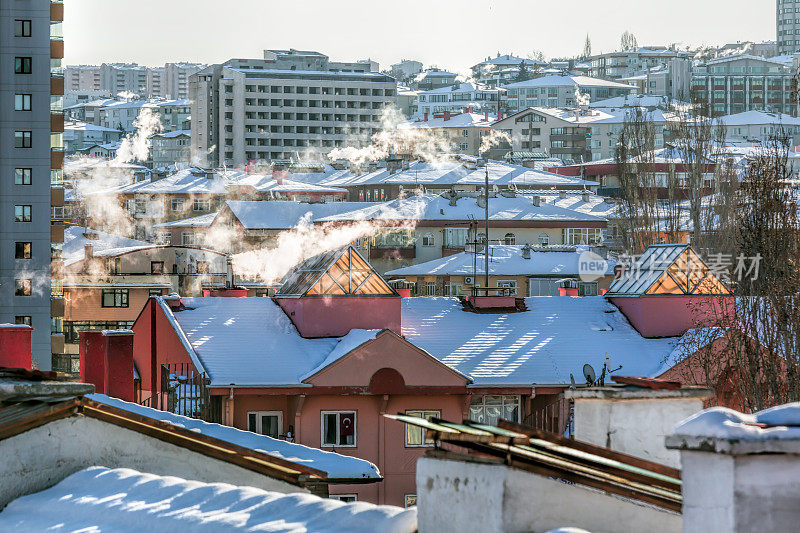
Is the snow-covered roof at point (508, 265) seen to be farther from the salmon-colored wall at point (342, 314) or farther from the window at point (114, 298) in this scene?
the salmon-colored wall at point (342, 314)

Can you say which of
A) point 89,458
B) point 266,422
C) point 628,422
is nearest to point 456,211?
point 266,422

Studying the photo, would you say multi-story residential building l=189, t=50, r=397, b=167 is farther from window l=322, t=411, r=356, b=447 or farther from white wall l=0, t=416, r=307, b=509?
white wall l=0, t=416, r=307, b=509

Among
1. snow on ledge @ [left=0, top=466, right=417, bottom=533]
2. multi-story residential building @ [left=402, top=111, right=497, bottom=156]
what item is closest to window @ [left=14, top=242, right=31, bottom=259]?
snow on ledge @ [left=0, top=466, right=417, bottom=533]

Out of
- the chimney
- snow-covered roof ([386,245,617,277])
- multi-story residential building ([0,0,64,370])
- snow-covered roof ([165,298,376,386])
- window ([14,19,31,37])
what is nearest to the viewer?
the chimney

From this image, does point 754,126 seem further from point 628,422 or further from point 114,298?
point 628,422

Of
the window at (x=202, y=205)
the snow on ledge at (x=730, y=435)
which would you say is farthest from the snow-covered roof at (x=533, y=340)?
the window at (x=202, y=205)

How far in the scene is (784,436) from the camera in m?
5.27

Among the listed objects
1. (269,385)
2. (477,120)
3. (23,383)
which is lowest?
(269,385)

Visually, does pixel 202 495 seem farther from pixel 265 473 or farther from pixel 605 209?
pixel 605 209

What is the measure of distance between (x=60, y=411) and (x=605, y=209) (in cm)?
8385

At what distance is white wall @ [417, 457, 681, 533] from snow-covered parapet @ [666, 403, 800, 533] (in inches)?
40.5

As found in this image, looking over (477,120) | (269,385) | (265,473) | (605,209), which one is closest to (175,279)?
(605,209)

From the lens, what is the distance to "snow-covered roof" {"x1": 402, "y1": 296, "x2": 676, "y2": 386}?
33.3 m

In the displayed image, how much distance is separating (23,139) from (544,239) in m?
30.7
